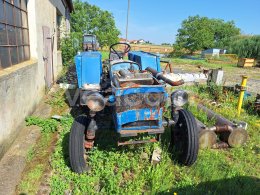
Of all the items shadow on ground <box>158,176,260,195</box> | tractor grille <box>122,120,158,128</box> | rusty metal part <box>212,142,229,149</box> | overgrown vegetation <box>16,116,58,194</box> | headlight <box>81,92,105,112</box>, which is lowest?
overgrown vegetation <box>16,116,58,194</box>

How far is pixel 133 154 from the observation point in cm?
366

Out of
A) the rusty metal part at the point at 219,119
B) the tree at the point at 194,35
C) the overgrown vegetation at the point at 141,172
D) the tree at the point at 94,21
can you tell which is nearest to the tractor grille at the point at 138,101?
the overgrown vegetation at the point at 141,172

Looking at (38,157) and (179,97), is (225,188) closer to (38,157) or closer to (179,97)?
(179,97)

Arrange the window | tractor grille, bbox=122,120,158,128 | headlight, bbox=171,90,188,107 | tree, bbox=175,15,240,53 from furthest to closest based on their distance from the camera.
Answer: tree, bbox=175,15,240,53, the window, headlight, bbox=171,90,188,107, tractor grille, bbox=122,120,158,128

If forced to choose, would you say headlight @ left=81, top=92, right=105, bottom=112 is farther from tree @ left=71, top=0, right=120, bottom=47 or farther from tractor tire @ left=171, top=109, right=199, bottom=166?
tree @ left=71, top=0, right=120, bottom=47

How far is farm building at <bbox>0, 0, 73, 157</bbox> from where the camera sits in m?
3.77

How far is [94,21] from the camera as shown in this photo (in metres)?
33.2

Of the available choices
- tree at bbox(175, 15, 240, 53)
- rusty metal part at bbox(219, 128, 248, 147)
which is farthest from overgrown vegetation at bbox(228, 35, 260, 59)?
rusty metal part at bbox(219, 128, 248, 147)

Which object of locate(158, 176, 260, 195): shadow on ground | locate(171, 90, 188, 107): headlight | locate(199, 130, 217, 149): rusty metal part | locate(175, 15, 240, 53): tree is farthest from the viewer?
locate(175, 15, 240, 53): tree

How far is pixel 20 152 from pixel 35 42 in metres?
3.22

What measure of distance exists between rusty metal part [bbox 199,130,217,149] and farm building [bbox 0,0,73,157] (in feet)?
10.7

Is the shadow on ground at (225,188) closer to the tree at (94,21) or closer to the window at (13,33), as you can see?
the window at (13,33)

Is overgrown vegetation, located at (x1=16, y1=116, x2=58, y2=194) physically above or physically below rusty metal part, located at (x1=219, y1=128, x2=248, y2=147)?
below

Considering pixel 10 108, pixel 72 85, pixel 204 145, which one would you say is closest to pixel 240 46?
pixel 72 85
